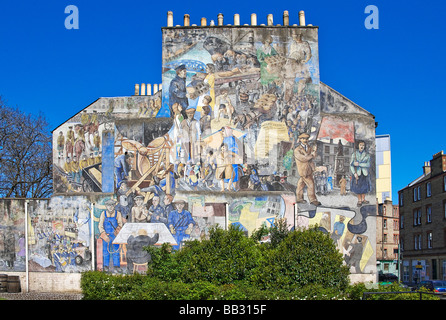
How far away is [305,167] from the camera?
35.8 meters

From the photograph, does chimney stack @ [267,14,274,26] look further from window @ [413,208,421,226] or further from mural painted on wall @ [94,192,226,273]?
window @ [413,208,421,226]

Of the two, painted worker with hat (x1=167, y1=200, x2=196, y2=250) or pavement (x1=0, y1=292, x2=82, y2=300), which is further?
painted worker with hat (x1=167, y1=200, x2=196, y2=250)

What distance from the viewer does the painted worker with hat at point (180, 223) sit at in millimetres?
35344

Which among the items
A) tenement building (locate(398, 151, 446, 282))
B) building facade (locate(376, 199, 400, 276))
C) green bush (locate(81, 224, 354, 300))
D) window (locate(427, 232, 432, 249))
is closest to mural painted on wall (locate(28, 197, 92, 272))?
green bush (locate(81, 224, 354, 300))

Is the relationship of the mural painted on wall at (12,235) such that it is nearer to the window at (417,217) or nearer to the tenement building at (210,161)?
the tenement building at (210,161)

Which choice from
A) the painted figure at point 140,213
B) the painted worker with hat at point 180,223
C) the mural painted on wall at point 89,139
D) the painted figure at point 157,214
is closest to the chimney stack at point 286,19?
the mural painted on wall at point 89,139

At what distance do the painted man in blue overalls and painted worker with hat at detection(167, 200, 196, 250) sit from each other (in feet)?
10.4

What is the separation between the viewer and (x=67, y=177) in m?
36.8

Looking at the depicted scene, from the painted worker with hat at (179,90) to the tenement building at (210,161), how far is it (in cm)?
6

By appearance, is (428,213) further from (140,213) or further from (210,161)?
(140,213)

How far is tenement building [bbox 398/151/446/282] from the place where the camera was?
60.3 meters

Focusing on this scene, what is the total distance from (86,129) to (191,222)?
351 inches
